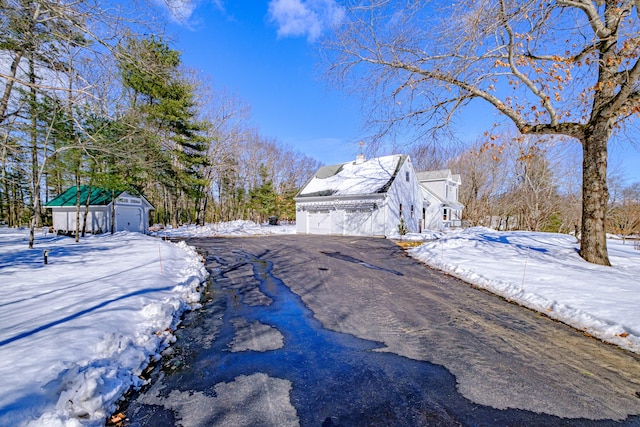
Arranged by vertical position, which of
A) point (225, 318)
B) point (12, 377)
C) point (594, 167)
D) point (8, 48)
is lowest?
point (225, 318)

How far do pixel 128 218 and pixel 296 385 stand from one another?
23.6m

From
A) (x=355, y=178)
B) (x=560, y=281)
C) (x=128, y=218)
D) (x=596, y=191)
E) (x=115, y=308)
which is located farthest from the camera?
(x=355, y=178)

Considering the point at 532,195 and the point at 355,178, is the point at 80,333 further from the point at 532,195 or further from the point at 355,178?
the point at 532,195

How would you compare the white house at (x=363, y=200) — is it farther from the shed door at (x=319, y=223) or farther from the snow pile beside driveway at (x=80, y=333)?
the snow pile beside driveway at (x=80, y=333)

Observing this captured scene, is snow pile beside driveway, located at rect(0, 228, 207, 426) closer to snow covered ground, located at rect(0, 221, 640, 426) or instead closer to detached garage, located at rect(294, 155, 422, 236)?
snow covered ground, located at rect(0, 221, 640, 426)

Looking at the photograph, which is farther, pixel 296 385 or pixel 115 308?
pixel 115 308

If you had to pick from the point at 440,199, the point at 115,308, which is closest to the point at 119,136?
the point at 115,308

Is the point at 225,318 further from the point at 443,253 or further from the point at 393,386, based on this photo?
A: the point at 443,253

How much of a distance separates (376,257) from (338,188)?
1244 cm

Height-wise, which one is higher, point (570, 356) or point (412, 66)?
point (412, 66)

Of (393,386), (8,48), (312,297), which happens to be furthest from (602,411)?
(8,48)

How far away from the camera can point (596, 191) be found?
23.8ft

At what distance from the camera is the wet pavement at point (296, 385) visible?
2.25 metres

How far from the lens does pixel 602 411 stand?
233 cm
